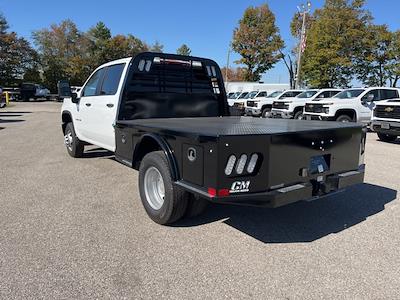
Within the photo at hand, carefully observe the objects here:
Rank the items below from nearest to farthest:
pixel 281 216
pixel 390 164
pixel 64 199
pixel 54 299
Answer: pixel 54 299, pixel 281 216, pixel 64 199, pixel 390 164

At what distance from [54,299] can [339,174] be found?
313cm

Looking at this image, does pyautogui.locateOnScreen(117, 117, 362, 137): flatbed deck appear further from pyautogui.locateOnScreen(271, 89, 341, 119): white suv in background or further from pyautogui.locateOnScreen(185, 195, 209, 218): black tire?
pyautogui.locateOnScreen(271, 89, 341, 119): white suv in background

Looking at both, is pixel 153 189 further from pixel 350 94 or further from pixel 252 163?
pixel 350 94

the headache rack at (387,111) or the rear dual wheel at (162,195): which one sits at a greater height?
the headache rack at (387,111)

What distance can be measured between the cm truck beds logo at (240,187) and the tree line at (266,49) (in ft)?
109

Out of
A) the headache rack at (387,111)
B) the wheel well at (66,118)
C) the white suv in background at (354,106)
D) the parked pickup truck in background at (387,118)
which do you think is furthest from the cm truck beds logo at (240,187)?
the white suv in background at (354,106)

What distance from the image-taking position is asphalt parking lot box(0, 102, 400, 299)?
300 cm

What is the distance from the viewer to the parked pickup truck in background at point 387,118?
11352mm

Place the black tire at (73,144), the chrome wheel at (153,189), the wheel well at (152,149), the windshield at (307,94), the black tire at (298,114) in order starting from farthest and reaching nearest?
the windshield at (307,94) < the black tire at (298,114) < the black tire at (73,144) < the chrome wheel at (153,189) < the wheel well at (152,149)

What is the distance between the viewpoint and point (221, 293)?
2.92 meters

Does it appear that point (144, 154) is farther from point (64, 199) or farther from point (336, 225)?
point (336, 225)

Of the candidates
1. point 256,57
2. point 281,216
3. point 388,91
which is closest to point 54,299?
point 281,216

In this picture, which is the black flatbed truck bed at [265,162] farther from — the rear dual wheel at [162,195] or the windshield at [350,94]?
the windshield at [350,94]

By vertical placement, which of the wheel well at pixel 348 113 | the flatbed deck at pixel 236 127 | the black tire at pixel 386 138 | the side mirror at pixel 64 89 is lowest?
the black tire at pixel 386 138
